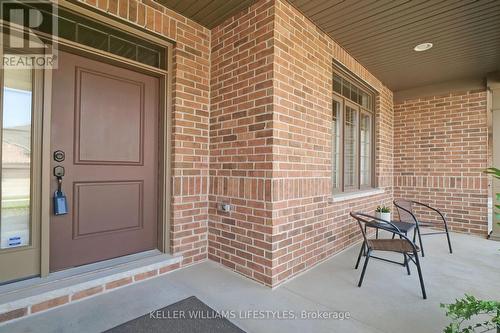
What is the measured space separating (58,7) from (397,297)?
3.71m

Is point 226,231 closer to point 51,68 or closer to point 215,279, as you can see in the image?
point 215,279

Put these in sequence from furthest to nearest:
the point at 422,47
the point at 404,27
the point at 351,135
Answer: the point at 351,135 < the point at 422,47 < the point at 404,27

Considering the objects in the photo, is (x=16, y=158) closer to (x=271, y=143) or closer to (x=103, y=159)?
(x=103, y=159)

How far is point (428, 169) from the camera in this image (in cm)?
477

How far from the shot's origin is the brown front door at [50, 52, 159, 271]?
2.17m

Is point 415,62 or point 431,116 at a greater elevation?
point 415,62

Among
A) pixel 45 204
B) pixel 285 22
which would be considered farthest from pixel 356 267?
pixel 45 204

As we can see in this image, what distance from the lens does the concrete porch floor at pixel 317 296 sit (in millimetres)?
1777

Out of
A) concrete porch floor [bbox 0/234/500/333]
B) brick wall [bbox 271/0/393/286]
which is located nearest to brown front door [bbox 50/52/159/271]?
concrete porch floor [bbox 0/234/500/333]

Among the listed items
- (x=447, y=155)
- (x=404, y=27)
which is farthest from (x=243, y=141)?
(x=447, y=155)

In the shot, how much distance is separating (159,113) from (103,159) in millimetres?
739

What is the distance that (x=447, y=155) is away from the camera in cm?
459

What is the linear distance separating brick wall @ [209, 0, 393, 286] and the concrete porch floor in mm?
239

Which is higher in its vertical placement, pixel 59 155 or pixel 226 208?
pixel 59 155
